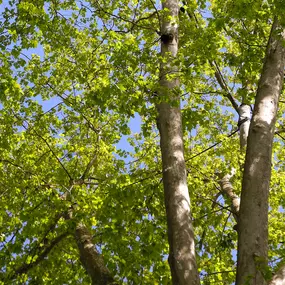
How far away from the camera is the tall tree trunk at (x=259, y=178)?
4469mm

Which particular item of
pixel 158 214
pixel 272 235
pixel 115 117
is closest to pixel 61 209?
pixel 158 214

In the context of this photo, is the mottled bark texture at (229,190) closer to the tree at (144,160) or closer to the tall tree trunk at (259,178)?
the tree at (144,160)

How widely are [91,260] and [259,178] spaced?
12.7ft

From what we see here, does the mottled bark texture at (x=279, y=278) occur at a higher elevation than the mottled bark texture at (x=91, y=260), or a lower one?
lower

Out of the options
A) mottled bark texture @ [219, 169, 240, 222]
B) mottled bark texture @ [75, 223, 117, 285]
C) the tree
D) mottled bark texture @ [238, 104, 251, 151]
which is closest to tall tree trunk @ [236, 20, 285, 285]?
the tree

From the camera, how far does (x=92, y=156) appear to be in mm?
10742

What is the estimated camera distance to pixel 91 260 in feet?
24.9

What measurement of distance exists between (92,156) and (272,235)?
4.91 metres

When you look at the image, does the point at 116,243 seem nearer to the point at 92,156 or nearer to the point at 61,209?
the point at 61,209

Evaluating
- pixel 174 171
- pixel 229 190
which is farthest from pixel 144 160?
pixel 174 171

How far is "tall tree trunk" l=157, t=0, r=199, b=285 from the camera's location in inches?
190

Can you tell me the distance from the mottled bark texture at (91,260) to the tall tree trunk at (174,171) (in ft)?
7.60

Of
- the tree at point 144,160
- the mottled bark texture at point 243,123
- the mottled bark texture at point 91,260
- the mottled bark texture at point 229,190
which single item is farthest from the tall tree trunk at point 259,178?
the mottled bark texture at point 243,123

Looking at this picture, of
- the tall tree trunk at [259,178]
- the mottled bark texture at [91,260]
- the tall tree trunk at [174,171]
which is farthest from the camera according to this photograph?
the mottled bark texture at [91,260]
